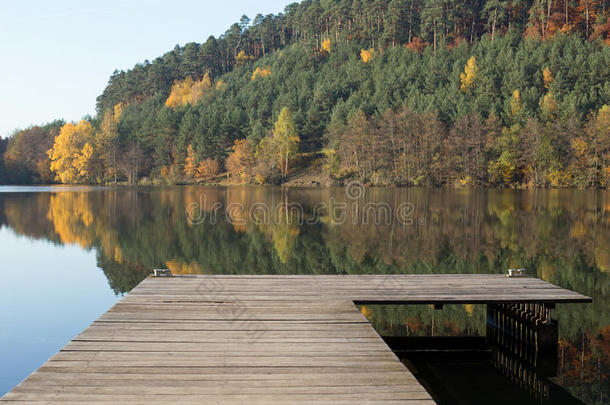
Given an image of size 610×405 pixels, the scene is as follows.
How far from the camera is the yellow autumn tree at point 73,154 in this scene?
301ft

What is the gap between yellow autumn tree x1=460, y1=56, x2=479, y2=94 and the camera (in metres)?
81.6

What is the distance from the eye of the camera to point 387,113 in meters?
74.5

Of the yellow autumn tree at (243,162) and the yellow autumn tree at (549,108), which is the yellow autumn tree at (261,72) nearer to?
the yellow autumn tree at (243,162)

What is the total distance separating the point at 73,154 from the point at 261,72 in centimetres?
4636

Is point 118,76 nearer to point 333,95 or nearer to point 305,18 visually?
point 305,18

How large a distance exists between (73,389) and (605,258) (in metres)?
16.0

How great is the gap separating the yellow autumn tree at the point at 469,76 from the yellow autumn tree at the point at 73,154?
6471 cm

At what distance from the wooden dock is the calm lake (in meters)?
1.27

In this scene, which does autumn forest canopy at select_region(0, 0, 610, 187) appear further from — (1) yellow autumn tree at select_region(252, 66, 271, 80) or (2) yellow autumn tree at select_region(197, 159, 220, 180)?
(1) yellow autumn tree at select_region(252, 66, 271, 80)

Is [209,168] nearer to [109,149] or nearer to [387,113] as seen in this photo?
[109,149]

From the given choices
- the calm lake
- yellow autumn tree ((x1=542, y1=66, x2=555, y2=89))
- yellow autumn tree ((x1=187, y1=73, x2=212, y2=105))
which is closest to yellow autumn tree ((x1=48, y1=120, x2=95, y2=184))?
yellow autumn tree ((x1=187, y1=73, x2=212, y2=105))

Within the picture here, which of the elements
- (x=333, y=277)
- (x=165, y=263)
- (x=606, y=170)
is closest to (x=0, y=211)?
(x=165, y=263)

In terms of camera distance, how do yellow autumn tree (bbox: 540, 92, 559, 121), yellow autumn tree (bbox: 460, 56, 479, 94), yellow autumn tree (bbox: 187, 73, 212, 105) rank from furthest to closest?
yellow autumn tree (bbox: 187, 73, 212, 105), yellow autumn tree (bbox: 460, 56, 479, 94), yellow autumn tree (bbox: 540, 92, 559, 121)

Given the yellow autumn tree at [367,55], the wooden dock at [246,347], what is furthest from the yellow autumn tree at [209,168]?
the wooden dock at [246,347]
